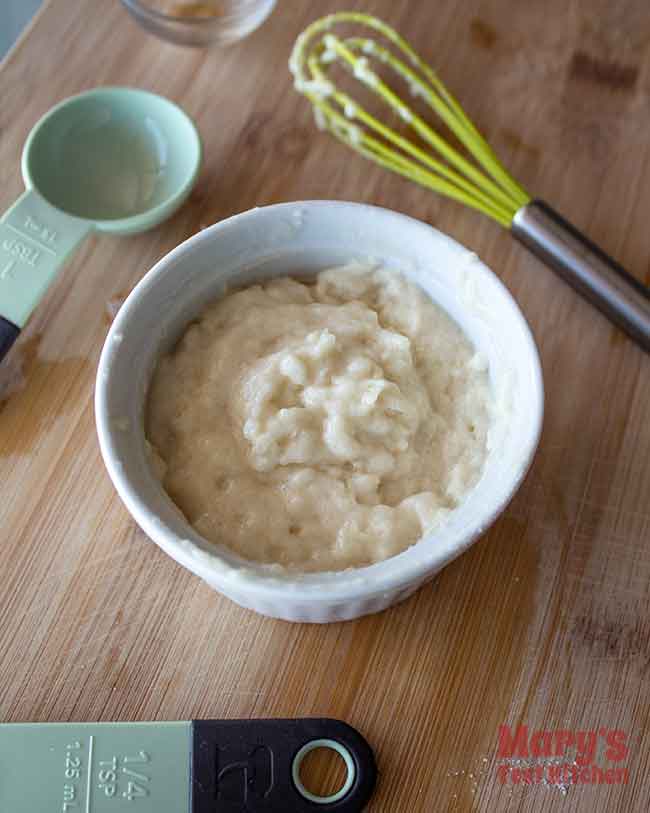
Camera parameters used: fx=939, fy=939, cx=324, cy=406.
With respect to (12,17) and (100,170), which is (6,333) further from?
(12,17)

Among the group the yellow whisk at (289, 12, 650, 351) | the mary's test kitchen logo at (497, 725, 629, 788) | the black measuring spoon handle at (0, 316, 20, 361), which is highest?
the black measuring spoon handle at (0, 316, 20, 361)

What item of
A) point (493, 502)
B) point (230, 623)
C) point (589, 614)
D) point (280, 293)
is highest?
point (280, 293)

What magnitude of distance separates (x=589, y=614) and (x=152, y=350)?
23.4 inches

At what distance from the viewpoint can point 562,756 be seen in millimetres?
1030

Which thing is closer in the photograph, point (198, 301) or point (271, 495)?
point (271, 495)

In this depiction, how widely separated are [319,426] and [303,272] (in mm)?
249

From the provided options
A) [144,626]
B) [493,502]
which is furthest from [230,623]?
[493,502]

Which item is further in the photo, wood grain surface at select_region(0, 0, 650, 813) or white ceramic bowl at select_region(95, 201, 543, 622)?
wood grain surface at select_region(0, 0, 650, 813)

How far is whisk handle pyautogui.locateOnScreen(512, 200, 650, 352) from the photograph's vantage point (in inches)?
48.7

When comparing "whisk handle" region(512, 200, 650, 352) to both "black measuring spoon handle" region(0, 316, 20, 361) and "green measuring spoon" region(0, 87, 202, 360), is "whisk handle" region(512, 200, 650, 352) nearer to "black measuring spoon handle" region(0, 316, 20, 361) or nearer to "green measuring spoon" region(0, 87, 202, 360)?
"green measuring spoon" region(0, 87, 202, 360)

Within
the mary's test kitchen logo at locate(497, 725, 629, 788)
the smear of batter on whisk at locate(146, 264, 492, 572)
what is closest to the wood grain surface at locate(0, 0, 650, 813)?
the mary's test kitchen logo at locate(497, 725, 629, 788)

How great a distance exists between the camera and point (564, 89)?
1.48m

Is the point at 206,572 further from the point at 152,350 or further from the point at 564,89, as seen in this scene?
the point at 564,89

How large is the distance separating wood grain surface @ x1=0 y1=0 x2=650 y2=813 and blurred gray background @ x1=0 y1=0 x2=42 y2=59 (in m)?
0.23
